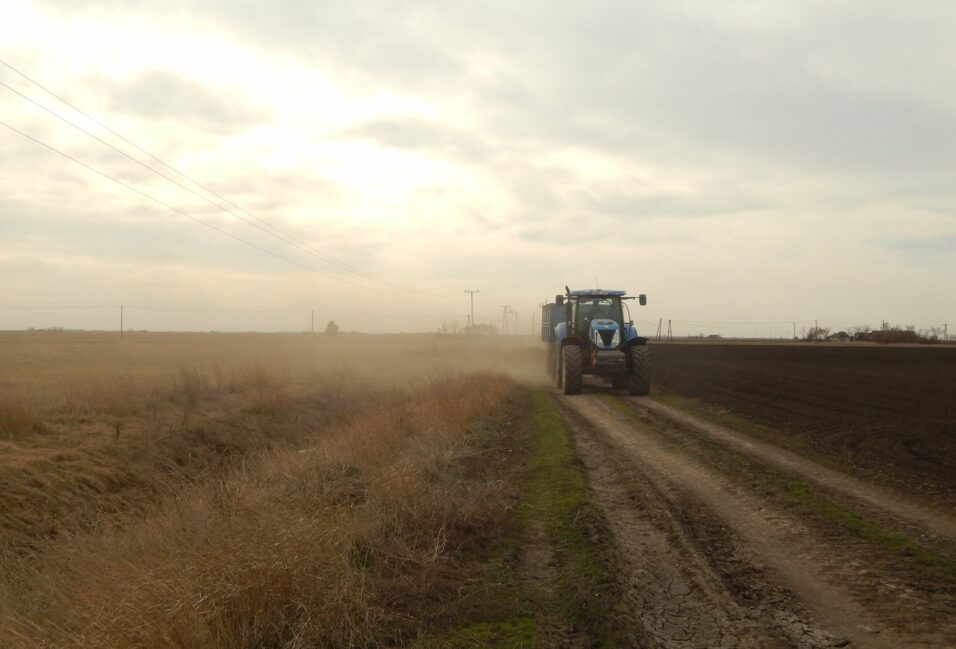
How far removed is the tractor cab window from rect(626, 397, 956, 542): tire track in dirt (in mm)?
9040

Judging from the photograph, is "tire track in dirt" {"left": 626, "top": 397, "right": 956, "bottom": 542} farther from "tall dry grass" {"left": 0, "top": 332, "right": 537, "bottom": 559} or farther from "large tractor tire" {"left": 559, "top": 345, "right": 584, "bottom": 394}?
"tall dry grass" {"left": 0, "top": 332, "right": 537, "bottom": 559}

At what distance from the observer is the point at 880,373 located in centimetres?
3009

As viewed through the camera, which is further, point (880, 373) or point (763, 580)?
point (880, 373)

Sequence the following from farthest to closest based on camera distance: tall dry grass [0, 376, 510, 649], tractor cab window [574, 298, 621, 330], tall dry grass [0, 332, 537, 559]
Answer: tractor cab window [574, 298, 621, 330]
tall dry grass [0, 332, 537, 559]
tall dry grass [0, 376, 510, 649]

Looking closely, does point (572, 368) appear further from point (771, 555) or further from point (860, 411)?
point (771, 555)

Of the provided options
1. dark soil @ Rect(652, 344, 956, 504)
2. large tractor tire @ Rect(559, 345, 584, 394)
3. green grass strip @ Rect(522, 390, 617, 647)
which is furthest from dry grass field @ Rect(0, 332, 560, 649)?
dark soil @ Rect(652, 344, 956, 504)

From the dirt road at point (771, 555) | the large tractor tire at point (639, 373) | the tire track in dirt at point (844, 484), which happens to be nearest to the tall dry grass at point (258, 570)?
the dirt road at point (771, 555)

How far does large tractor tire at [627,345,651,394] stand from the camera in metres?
22.4

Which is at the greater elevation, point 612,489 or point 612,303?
point 612,303

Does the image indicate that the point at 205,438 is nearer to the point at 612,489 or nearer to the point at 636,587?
the point at 612,489

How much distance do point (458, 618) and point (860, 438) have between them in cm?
1072

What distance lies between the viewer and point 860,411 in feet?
55.1

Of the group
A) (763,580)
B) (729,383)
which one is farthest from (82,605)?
(729,383)

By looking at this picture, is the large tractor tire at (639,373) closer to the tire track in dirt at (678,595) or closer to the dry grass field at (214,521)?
the dry grass field at (214,521)
